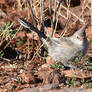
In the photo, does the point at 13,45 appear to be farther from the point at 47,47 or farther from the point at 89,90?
the point at 89,90

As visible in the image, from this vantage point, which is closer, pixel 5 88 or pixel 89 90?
pixel 89 90

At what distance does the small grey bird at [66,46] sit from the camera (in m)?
5.42

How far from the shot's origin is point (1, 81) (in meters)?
5.23

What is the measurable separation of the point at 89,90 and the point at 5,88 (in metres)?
1.61

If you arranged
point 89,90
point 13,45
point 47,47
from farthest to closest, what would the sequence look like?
point 13,45 < point 47,47 < point 89,90

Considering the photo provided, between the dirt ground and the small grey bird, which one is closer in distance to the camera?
the dirt ground

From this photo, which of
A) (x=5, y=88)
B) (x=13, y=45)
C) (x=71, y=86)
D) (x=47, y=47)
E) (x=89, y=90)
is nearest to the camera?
(x=89, y=90)

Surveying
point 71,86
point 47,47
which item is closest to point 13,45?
point 47,47

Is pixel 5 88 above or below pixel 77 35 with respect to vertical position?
below

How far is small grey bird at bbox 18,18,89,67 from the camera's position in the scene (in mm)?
5422

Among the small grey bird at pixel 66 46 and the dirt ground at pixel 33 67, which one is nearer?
the dirt ground at pixel 33 67

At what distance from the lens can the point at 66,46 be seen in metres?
5.60

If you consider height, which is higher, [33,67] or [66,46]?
[66,46]

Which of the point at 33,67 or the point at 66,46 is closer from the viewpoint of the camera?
the point at 66,46
